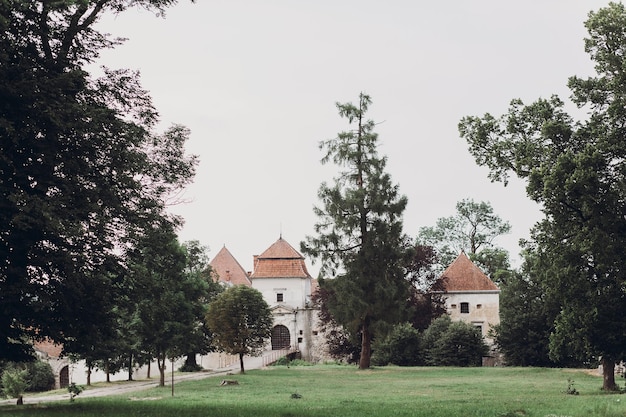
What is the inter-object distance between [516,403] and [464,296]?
4307cm

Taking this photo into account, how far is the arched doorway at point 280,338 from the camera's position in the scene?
6875 centimetres

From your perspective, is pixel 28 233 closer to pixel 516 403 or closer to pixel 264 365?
pixel 516 403

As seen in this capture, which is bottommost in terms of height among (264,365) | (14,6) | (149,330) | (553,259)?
(264,365)

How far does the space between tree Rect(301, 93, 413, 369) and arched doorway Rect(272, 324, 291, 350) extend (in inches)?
914

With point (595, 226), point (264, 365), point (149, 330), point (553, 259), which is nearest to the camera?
point (595, 226)

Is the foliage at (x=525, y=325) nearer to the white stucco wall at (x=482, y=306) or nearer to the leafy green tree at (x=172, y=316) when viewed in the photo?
the white stucco wall at (x=482, y=306)

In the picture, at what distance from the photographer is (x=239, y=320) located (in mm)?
Result: 43844

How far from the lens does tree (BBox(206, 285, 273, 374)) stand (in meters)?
43.8

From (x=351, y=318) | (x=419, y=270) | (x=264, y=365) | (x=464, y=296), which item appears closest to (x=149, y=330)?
(x=351, y=318)

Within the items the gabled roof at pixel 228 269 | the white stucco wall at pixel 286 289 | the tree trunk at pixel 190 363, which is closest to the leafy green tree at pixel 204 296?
the tree trunk at pixel 190 363

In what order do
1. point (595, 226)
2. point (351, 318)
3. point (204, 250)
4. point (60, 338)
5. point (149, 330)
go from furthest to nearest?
point (204, 250) → point (351, 318) → point (149, 330) → point (595, 226) → point (60, 338)

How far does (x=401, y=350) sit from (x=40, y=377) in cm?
2443

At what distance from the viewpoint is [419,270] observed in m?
59.1

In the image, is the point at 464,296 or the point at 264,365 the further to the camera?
the point at 464,296
